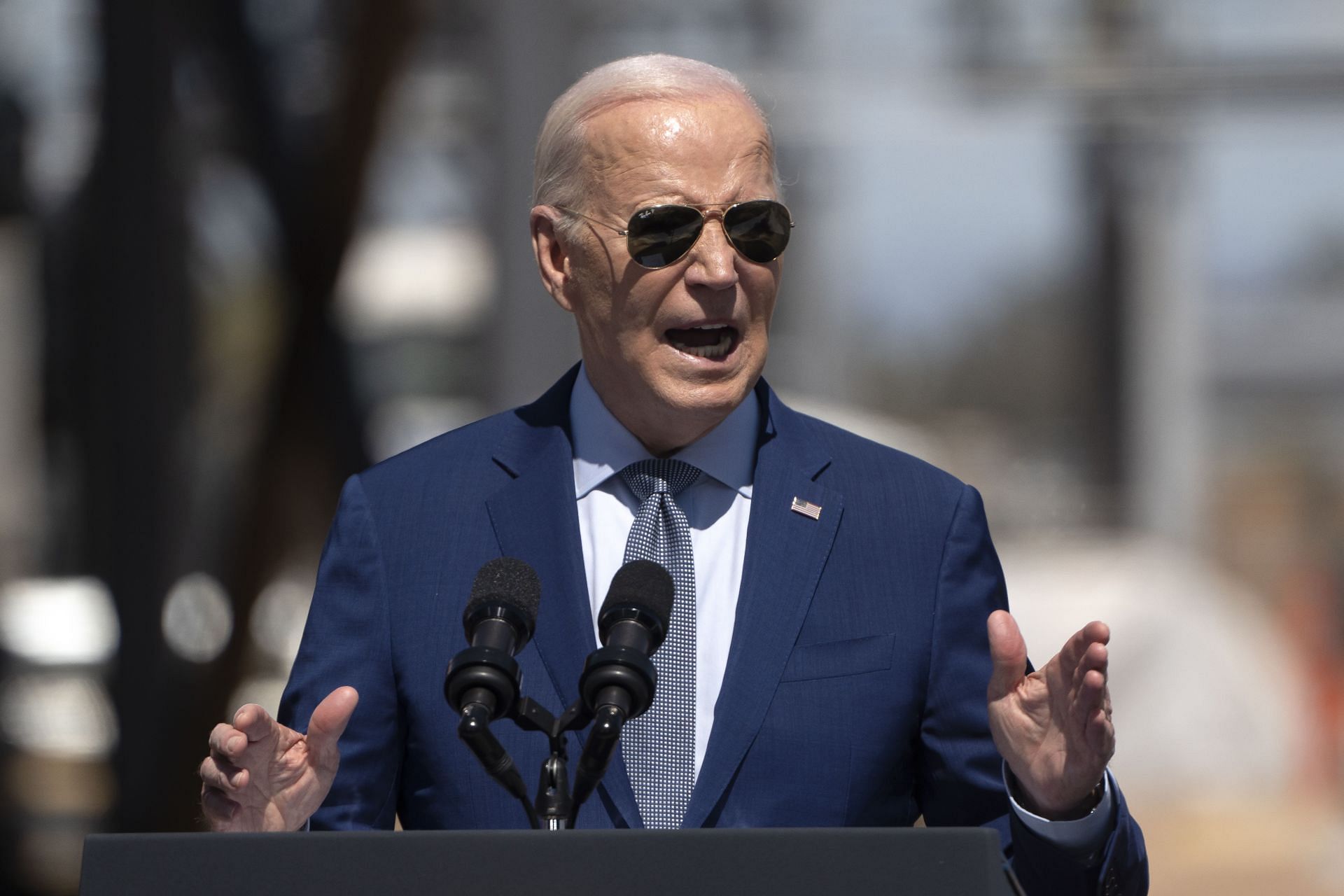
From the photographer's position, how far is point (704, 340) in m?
2.24

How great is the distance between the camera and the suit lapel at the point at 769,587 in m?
2.08

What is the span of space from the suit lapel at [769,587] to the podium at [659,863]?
0.55 m

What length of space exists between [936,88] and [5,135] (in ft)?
48.6

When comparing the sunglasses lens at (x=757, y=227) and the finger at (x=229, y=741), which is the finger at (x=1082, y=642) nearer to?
the sunglasses lens at (x=757, y=227)

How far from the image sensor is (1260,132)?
24.4m

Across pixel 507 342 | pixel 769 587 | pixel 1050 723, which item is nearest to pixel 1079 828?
pixel 1050 723

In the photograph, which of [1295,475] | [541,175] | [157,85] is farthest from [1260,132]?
[541,175]

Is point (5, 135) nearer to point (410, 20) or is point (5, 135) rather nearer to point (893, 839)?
point (410, 20)

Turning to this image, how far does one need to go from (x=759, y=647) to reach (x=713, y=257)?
48cm

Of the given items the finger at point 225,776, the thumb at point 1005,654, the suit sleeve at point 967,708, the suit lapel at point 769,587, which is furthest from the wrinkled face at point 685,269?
the finger at point 225,776

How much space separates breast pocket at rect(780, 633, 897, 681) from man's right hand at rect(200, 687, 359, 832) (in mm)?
576

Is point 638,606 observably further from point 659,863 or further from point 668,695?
point 668,695

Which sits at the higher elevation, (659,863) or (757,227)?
(757,227)

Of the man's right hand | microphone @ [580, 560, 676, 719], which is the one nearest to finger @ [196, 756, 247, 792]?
the man's right hand
